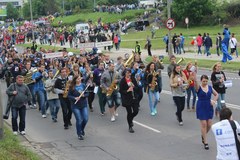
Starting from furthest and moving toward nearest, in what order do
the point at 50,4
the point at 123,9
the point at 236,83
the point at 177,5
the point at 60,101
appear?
the point at 50,4 < the point at 123,9 < the point at 177,5 < the point at 236,83 < the point at 60,101

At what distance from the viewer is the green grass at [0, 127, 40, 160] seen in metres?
9.99

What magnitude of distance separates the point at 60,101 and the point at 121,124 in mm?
1799

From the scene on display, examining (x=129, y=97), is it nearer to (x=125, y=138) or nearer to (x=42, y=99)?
(x=125, y=138)

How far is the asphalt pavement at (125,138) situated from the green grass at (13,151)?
488 mm

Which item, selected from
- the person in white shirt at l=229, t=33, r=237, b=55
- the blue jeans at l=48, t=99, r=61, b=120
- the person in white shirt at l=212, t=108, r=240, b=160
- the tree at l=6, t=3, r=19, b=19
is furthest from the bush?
the tree at l=6, t=3, r=19, b=19

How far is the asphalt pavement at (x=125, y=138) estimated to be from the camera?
10.7 metres

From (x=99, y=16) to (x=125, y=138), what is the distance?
73.7 meters

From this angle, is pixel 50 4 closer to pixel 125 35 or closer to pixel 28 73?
pixel 125 35

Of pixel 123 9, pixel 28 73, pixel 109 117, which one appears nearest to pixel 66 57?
pixel 28 73

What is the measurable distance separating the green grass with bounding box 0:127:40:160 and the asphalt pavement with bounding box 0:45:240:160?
1.60 ft

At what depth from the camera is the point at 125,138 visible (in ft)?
40.3

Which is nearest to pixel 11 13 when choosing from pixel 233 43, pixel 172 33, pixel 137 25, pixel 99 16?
pixel 99 16

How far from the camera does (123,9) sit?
268ft

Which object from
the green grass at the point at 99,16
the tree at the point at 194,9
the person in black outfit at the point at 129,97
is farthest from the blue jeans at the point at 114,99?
the green grass at the point at 99,16
